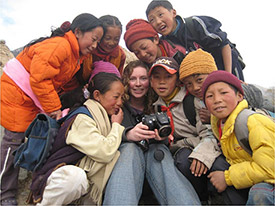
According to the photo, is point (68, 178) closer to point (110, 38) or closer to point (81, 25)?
point (81, 25)

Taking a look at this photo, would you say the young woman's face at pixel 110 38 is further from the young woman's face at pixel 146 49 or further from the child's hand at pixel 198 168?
the child's hand at pixel 198 168

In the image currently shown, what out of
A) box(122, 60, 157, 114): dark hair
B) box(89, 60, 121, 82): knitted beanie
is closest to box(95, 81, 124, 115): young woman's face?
box(122, 60, 157, 114): dark hair

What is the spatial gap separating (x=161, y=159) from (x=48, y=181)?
1.16 meters

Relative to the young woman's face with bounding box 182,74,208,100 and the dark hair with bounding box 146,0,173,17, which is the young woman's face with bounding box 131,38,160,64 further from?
the young woman's face with bounding box 182,74,208,100

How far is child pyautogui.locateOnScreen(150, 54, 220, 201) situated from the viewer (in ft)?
7.17

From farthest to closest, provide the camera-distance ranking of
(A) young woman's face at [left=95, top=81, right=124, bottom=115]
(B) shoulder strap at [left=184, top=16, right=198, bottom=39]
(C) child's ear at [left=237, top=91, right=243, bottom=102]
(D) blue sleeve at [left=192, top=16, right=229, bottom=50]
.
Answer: (B) shoulder strap at [left=184, top=16, right=198, bottom=39], (D) blue sleeve at [left=192, top=16, right=229, bottom=50], (A) young woman's face at [left=95, top=81, right=124, bottom=115], (C) child's ear at [left=237, top=91, right=243, bottom=102]

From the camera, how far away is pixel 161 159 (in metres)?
2.28

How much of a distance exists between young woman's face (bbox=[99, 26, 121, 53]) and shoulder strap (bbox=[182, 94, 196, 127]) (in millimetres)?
1664

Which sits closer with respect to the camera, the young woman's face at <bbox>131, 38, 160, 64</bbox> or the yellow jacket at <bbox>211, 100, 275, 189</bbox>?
the yellow jacket at <bbox>211, 100, 275, 189</bbox>

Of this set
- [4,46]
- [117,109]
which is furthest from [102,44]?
[4,46]

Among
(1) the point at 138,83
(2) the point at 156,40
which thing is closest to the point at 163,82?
(1) the point at 138,83

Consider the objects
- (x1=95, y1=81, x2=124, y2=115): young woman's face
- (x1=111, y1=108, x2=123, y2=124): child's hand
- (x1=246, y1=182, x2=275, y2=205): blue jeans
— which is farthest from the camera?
(x1=95, y1=81, x2=124, y2=115): young woman's face

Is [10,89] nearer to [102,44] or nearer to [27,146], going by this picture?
[27,146]

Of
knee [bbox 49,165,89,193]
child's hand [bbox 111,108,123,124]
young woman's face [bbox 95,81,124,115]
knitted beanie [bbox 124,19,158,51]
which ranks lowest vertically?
knee [bbox 49,165,89,193]
